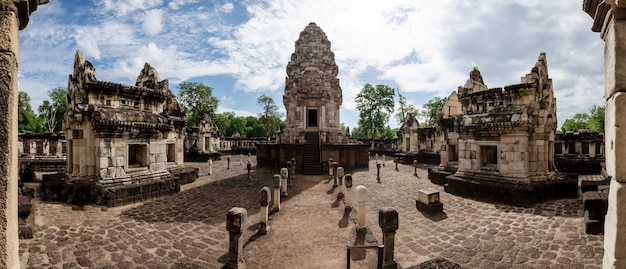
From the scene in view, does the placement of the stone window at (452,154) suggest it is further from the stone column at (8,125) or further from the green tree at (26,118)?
the green tree at (26,118)

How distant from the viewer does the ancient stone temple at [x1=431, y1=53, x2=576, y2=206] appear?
8945mm

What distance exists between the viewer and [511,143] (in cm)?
930

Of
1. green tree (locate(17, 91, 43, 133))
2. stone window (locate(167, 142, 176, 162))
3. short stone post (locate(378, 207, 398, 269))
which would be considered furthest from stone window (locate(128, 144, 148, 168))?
green tree (locate(17, 91, 43, 133))

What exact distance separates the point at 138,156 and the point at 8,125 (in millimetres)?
9726

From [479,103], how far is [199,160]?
2114 centimetres

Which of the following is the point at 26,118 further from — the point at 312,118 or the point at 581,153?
the point at 581,153

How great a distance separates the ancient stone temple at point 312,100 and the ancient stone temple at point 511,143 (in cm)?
905

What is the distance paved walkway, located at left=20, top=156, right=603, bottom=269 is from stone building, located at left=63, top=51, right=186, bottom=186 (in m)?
1.46

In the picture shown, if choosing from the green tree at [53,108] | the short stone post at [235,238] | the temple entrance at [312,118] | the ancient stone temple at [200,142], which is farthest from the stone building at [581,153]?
the green tree at [53,108]

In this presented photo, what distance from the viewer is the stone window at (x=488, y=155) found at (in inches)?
412

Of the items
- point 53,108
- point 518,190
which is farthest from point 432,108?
point 53,108

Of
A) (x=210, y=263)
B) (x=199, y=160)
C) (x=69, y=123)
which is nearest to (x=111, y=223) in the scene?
(x=210, y=263)

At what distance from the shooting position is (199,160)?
22.9 metres

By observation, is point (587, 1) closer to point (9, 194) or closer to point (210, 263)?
point (9, 194)
